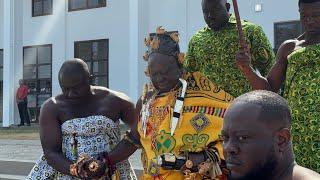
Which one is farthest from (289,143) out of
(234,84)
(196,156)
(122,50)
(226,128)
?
(122,50)

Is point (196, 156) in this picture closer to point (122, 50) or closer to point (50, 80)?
point (122, 50)

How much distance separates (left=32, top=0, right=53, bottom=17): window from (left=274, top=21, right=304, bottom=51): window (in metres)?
8.38

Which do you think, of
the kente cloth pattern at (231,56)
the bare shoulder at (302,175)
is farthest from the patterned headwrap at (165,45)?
the bare shoulder at (302,175)

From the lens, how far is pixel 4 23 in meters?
19.3

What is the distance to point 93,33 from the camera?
18219 millimetres

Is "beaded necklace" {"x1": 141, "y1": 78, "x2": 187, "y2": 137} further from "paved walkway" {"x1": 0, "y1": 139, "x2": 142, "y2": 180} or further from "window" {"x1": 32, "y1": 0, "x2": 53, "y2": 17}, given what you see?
"window" {"x1": 32, "y1": 0, "x2": 53, "y2": 17}

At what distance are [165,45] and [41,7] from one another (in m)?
17.5

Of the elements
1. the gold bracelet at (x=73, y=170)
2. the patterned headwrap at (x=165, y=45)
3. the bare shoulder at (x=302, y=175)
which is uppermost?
the patterned headwrap at (x=165, y=45)

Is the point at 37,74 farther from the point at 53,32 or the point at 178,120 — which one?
the point at 178,120

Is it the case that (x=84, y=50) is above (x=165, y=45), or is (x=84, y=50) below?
above

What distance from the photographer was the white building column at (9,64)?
19.0 metres

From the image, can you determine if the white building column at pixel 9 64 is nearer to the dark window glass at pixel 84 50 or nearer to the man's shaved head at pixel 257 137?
the dark window glass at pixel 84 50

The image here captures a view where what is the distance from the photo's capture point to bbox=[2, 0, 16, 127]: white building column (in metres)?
19.0

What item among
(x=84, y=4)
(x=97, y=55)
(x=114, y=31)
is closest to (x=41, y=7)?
(x=84, y=4)
